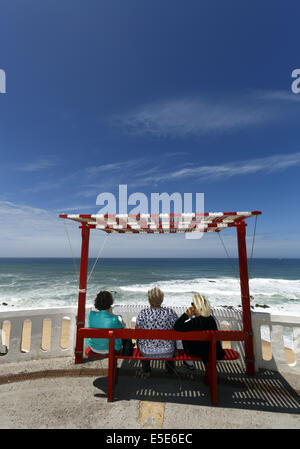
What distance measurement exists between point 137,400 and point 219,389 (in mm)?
1238

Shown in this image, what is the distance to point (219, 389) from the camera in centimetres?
344

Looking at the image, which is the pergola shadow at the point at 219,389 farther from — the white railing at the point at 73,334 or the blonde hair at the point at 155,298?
the blonde hair at the point at 155,298

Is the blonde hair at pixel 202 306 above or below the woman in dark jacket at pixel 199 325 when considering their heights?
above

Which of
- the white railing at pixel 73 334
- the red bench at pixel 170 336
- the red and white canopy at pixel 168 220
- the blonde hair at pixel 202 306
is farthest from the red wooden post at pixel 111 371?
the red and white canopy at pixel 168 220

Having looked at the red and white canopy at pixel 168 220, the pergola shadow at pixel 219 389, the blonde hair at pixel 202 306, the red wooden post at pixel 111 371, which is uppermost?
the red and white canopy at pixel 168 220

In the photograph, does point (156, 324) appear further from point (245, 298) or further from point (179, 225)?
point (179, 225)

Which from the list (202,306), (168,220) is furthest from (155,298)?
(168,220)

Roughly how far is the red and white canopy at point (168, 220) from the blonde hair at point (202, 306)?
1291 mm

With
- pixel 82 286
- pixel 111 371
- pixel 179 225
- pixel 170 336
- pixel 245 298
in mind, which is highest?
pixel 179 225

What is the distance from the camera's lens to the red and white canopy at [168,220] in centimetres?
386

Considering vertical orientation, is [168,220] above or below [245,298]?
above

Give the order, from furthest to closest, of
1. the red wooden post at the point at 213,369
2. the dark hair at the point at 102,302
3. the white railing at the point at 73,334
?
the white railing at the point at 73,334 < the dark hair at the point at 102,302 < the red wooden post at the point at 213,369
